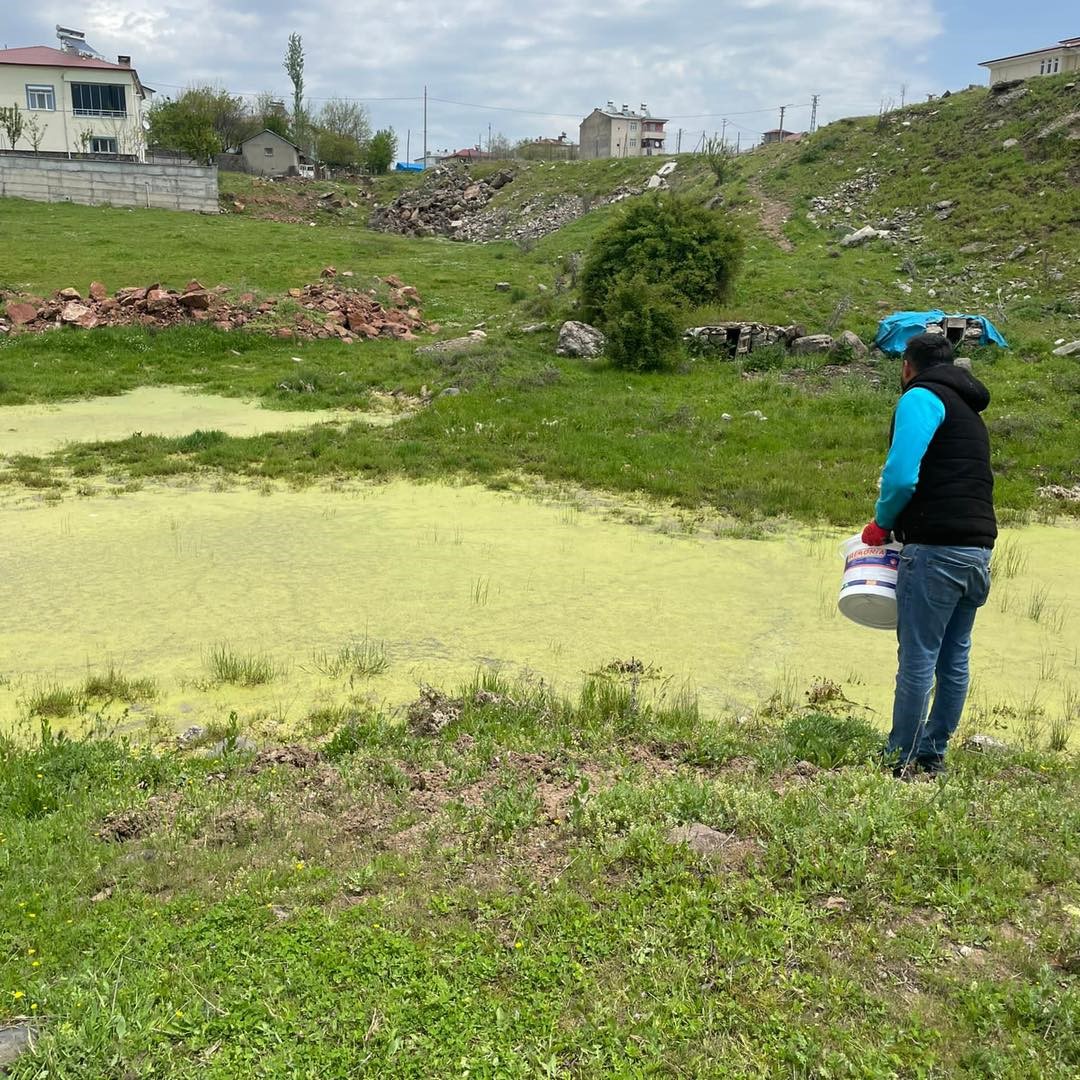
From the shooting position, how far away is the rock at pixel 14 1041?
8.25ft

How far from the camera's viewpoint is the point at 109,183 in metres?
39.7

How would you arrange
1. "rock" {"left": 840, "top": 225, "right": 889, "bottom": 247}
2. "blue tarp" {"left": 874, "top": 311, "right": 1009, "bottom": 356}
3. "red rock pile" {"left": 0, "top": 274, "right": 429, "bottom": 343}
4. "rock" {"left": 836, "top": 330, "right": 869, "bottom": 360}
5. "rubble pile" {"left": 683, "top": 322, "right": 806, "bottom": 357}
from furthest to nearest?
→ 1. "rock" {"left": 840, "top": 225, "right": 889, "bottom": 247}
2. "red rock pile" {"left": 0, "top": 274, "right": 429, "bottom": 343}
3. "rubble pile" {"left": 683, "top": 322, "right": 806, "bottom": 357}
4. "rock" {"left": 836, "top": 330, "right": 869, "bottom": 360}
5. "blue tarp" {"left": 874, "top": 311, "right": 1009, "bottom": 356}

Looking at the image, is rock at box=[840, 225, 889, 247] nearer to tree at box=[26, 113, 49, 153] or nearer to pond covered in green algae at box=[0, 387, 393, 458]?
pond covered in green algae at box=[0, 387, 393, 458]

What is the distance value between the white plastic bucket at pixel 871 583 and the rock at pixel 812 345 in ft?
40.8

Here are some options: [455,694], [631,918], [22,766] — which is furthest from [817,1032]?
[22,766]

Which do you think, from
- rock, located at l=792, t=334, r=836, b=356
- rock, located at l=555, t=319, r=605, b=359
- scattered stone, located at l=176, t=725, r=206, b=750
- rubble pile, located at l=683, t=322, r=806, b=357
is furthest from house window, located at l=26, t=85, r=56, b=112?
scattered stone, located at l=176, t=725, r=206, b=750

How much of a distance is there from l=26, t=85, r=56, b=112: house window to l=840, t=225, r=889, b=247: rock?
43.3 metres

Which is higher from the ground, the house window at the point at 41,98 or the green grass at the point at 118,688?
the house window at the point at 41,98

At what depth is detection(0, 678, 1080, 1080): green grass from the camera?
8.55ft

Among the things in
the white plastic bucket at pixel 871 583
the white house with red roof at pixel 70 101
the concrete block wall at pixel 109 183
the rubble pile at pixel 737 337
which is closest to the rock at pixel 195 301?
the rubble pile at pixel 737 337

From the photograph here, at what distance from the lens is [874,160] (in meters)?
33.7

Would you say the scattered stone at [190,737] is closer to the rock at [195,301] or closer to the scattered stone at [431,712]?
the scattered stone at [431,712]

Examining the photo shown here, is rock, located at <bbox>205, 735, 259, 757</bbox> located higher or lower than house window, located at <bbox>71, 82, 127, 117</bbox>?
lower

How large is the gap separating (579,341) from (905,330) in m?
5.67
